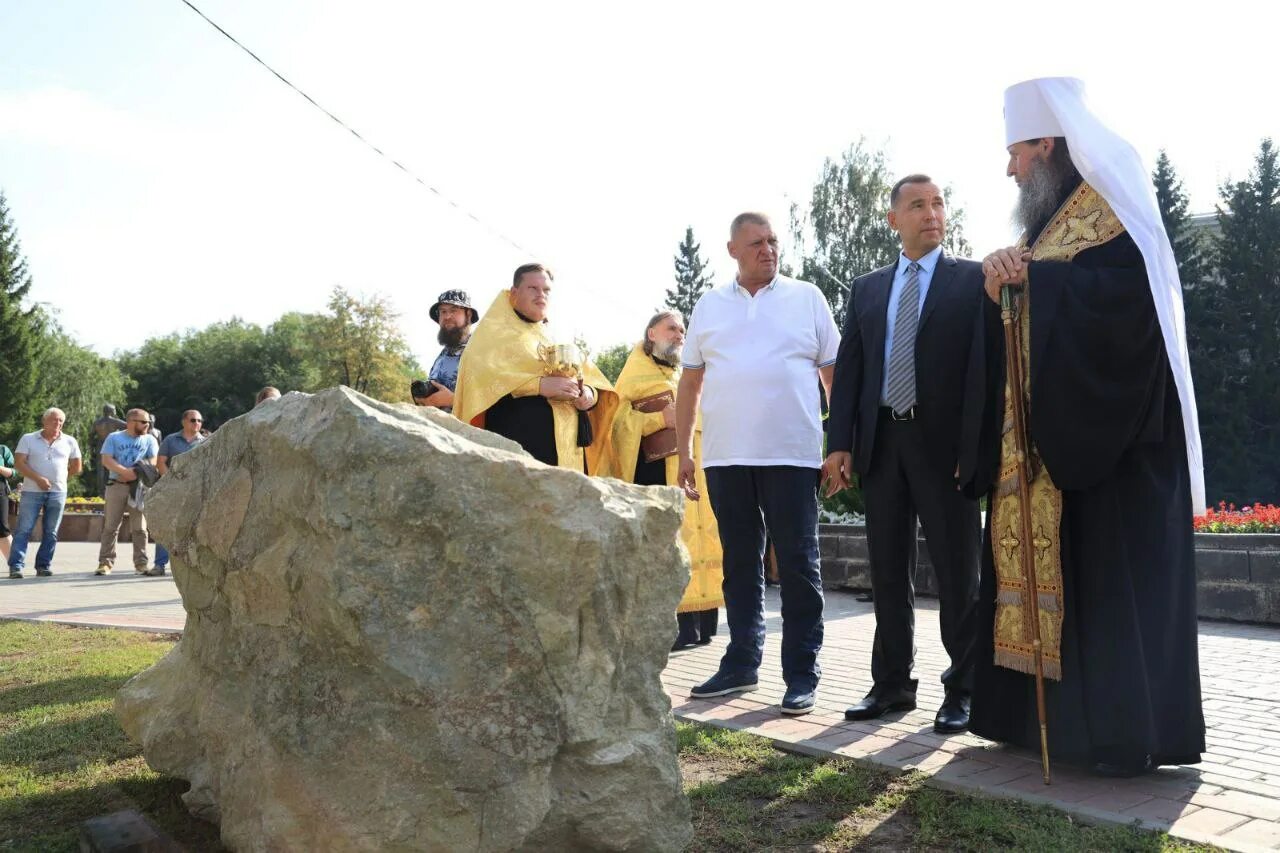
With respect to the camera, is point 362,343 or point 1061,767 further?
point 362,343

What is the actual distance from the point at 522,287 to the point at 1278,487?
38963mm

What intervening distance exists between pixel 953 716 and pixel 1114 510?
3.71ft

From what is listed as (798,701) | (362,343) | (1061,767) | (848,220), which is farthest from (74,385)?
(1061,767)

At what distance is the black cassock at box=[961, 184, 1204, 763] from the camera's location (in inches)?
141

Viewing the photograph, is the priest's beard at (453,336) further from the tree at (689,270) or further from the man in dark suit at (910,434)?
the tree at (689,270)

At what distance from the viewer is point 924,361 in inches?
176

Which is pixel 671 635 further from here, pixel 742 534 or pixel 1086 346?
pixel 742 534

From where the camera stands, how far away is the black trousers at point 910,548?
4.41 meters

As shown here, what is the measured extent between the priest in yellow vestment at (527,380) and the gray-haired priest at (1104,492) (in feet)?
8.62

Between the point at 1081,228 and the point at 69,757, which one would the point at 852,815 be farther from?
the point at 69,757

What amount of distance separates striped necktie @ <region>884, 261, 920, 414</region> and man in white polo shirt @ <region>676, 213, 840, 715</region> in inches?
17.1

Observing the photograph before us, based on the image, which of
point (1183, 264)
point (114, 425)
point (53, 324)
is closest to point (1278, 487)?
point (1183, 264)

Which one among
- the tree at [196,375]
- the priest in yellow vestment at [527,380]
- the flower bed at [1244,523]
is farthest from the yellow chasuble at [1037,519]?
the tree at [196,375]

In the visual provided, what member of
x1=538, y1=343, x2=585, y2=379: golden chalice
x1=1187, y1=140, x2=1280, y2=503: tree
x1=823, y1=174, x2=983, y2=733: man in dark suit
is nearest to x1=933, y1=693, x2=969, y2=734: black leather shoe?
x1=823, y1=174, x2=983, y2=733: man in dark suit
